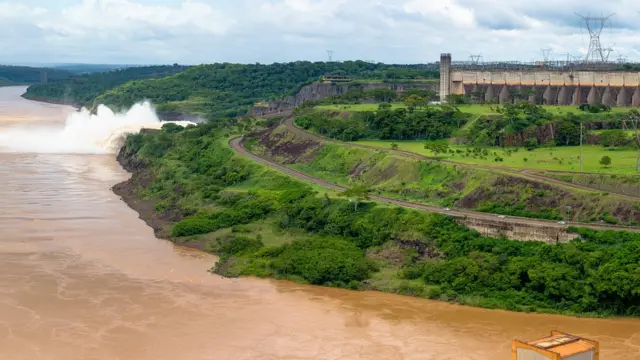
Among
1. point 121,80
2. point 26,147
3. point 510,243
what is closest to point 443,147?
point 510,243

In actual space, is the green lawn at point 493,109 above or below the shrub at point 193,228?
above

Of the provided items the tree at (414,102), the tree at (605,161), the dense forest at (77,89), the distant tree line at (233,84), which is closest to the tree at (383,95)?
the tree at (414,102)

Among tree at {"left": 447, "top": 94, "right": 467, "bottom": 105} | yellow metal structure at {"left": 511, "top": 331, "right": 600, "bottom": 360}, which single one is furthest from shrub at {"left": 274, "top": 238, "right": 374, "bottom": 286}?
tree at {"left": 447, "top": 94, "right": 467, "bottom": 105}

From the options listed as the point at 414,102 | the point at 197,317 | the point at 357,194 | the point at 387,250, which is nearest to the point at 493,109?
the point at 414,102

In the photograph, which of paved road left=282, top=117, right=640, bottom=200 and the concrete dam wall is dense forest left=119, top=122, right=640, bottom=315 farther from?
paved road left=282, top=117, right=640, bottom=200

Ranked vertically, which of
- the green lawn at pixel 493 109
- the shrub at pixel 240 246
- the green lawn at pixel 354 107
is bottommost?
the shrub at pixel 240 246

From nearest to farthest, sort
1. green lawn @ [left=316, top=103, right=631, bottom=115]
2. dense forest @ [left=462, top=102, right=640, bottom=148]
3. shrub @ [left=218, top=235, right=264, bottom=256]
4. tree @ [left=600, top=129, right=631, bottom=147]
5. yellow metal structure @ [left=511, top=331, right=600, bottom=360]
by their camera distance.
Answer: yellow metal structure @ [left=511, top=331, right=600, bottom=360] → shrub @ [left=218, top=235, right=264, bottom=256] → tree @ [left=600, top=129, right=631, bottom=147] → dense forest @ [left=462, top=102, right=640, bottom=148] → green lawn @ [left=316, top=103, right=631, bottom=115]

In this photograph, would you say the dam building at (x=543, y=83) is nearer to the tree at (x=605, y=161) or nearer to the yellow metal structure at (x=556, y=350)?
the tree at (x=605, y=161)
